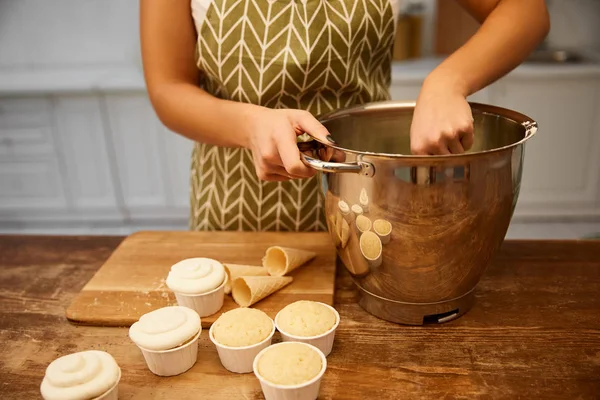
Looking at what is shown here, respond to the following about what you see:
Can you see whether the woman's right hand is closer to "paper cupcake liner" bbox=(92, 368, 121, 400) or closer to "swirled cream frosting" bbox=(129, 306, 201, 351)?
"swirled cream frosting" bbox=(129, 306, 201, 351)

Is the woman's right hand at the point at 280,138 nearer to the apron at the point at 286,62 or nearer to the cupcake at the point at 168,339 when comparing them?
the apron at the point at 286,62

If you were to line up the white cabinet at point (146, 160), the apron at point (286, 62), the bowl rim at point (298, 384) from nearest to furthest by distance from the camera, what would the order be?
the bowl rim at point (298, 384)
the apron at point (286, 62)
the white cabinet at point (146, 160)

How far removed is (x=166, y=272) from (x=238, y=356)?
0.33 meters

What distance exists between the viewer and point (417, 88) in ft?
8.42

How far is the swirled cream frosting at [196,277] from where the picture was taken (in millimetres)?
871

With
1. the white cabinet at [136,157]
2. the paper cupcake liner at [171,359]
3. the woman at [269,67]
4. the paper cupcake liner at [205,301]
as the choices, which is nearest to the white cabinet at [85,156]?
the white cabinet at [136,157]

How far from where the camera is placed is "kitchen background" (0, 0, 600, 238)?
2619mm

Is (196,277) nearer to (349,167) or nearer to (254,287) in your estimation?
(254,287)

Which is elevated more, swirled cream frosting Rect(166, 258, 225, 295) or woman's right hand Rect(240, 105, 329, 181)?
woman's right hand Rect(240, 105, 329, 181)

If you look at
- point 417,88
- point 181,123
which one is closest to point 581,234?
point 417,88

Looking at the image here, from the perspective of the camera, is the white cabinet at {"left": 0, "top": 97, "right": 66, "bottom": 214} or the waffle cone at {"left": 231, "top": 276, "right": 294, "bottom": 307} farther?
the white cabinet at {"left": 0, "top": 97, "right": 66, "bottom": 214}

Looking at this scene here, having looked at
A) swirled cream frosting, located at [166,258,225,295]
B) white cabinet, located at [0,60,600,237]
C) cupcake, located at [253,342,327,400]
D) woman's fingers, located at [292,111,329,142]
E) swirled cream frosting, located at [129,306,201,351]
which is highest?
woman's fingers, located at [292,111,329,142]

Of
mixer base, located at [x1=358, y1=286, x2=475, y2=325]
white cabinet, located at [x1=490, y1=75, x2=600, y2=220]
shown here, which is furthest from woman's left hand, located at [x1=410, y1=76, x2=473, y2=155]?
white cabinet, located at [x1=490, y1=75, x2=600, y2=220]

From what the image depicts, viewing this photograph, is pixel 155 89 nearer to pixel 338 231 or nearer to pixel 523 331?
pixel 338 231
